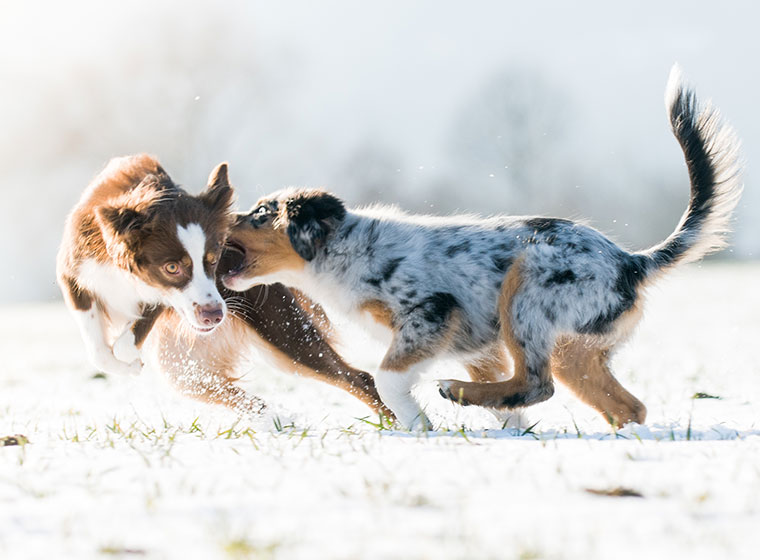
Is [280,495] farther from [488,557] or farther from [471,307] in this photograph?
[471,307]

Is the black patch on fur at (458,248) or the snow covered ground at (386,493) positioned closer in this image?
the snow covered ground at (386,493)

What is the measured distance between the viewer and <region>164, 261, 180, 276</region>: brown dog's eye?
4442 mm

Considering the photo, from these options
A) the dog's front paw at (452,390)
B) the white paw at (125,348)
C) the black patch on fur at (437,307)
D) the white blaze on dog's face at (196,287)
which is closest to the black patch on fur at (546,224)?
the black patch on fur at (437,307)

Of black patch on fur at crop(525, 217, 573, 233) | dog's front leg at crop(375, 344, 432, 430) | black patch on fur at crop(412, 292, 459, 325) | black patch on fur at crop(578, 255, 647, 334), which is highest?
black patch on fur at crop(525, 217, 573, 233)

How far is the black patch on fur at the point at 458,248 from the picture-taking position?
463 cm

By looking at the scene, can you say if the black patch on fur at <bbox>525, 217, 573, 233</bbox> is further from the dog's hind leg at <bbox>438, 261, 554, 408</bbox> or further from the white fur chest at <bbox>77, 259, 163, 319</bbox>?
the white fur chest at <bbox>77, 259, 163, 319</bbox>

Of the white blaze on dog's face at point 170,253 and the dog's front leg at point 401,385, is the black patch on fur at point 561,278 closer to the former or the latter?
the dog's front leg at point 401,385

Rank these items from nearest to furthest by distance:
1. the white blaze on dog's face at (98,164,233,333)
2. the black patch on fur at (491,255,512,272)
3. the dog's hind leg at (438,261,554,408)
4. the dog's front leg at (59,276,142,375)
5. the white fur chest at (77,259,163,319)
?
the dog's hind leg at (438,261,554,408) < the white blaze on dog's face at (98,164,233,333) < the black patch on fur at (491,255,512,272) < the white fur chest at (77,259,163,319) < the dog's front leg at (59,276,142,375)

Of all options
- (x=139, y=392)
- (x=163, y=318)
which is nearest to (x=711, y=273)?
(x=139, y=392)

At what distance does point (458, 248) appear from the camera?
4648mm

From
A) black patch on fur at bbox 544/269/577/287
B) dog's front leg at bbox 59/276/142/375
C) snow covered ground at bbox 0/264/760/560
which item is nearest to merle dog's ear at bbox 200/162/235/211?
dog's front leg at bbox 59/276/142/375

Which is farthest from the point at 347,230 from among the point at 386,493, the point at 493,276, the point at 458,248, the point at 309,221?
the point at 386,493

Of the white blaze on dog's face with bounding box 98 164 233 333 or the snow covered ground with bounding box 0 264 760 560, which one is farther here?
the white blaze on dog's face with bounding box 98 164 233 333

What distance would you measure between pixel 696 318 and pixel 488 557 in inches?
474
